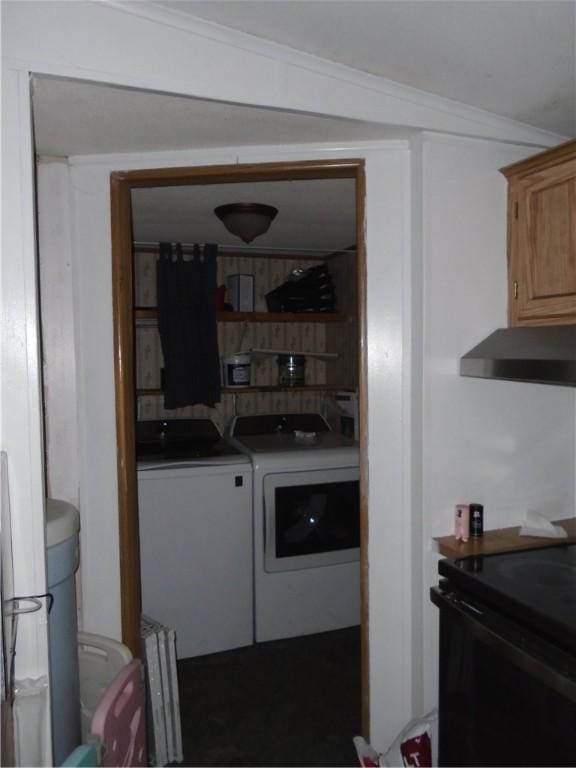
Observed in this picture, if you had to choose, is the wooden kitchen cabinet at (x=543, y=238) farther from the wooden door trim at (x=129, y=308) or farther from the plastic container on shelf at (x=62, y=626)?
the plastic container on shelf at (x=62, y=626)

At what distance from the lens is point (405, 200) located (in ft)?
5.23

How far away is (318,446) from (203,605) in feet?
3.26

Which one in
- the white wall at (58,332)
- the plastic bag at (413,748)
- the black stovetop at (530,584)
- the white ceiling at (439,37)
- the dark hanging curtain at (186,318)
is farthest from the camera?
the dark hanging curtain at (186,318)

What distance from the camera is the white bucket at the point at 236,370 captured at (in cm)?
351

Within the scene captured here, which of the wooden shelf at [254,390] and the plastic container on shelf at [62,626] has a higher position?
the wooden shelf at [254,390]

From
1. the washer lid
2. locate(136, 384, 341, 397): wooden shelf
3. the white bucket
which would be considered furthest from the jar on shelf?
the washer lid

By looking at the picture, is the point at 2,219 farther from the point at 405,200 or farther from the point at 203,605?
the point at 203,605

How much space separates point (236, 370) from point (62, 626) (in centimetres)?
231

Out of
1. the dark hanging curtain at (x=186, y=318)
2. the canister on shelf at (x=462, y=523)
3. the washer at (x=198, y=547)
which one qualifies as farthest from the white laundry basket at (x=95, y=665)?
the dark hanging curtain at (x=186, y=318)

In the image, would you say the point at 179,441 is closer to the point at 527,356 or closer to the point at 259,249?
the point at 259,249

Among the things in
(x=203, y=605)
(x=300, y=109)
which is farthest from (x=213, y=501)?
(x=300, y=109)

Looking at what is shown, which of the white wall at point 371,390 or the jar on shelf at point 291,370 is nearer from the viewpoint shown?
the white wall at point 371,390

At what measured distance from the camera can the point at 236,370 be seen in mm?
3518

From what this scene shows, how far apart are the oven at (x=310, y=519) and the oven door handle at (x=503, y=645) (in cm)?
126
